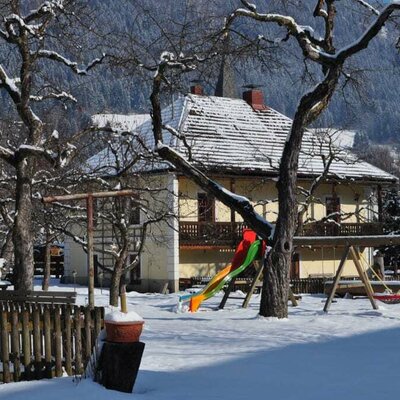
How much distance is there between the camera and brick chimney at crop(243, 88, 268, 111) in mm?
43312

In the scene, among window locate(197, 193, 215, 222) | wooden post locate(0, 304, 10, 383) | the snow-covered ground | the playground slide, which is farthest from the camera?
window locate(197, 193, 215, 222)

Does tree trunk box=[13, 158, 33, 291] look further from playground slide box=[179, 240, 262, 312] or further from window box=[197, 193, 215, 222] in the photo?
window box=[197, 193, 215, 222]

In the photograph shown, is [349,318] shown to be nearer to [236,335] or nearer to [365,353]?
[236,335]

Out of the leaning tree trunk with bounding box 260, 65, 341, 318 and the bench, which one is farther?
the leaning tree trunk with bounding box 260, 65, 341, 318

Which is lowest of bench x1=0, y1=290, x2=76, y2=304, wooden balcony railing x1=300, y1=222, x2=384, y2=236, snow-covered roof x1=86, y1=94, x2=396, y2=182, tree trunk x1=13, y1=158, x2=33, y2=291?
bench x1=0, y1=290, x2=76, y2=304

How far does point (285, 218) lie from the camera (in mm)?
17281

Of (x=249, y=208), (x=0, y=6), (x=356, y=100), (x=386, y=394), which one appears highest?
(x=0, y=6)

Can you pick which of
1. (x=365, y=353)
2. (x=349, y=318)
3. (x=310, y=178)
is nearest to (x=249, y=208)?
(x=349, y=318)

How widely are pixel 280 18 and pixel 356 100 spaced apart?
4053 millimetres

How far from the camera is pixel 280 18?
16.8 meters

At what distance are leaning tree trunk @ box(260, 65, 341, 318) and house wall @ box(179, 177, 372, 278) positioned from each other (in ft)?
53.4

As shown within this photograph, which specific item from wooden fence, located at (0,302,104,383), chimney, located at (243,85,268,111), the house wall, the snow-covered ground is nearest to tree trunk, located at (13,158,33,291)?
the snow-covered ground

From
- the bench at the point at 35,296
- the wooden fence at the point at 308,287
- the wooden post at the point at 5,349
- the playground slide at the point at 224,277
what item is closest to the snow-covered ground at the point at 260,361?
the wooden post at the point at 5,349

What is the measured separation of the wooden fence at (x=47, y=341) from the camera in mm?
10398
